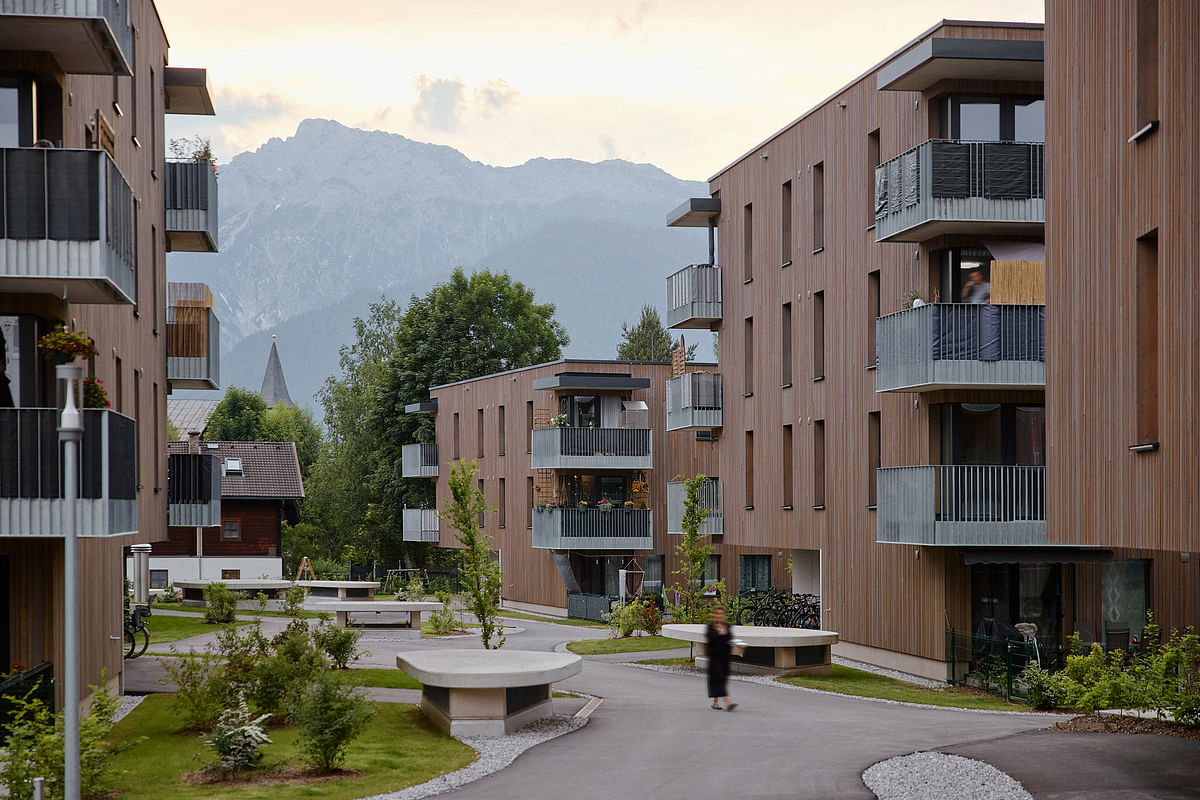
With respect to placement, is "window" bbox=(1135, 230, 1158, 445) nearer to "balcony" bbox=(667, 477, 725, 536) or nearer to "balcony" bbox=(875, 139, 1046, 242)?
"balcony" bbox=(875, 139, 1046, 242)

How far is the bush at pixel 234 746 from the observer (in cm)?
1516

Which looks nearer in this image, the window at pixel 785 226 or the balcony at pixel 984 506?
the balcony at pixel 984 506

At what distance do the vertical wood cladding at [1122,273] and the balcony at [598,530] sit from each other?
1255 inches

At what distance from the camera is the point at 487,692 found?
1862 cm

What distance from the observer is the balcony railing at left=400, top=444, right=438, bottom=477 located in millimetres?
62312

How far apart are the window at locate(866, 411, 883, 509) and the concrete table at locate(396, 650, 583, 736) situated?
36.0 feet

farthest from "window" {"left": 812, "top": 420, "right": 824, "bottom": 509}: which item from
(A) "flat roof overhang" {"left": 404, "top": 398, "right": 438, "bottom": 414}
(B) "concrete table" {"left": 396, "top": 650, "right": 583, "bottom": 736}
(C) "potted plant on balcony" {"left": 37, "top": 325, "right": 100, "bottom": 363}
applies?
(A) "flat roof overhang" {"left": 404, "top": 398, "right": 438, "bottom": 414}

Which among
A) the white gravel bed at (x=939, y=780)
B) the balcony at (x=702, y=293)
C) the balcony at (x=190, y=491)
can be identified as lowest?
the white gravel bed at (x=939, y=780)

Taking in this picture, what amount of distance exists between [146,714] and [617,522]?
28.6 m

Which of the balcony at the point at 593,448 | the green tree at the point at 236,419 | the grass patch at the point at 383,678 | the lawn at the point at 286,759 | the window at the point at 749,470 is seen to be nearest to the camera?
the lawn at the point at 286,759

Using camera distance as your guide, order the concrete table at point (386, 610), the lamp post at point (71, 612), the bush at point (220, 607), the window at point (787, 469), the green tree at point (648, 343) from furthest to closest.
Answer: the green tree at point (648, 343), the bush at point (220, 607), the concrete table at point (386, 610), the window at point (787, 469), the lamp post at point (71, 612)

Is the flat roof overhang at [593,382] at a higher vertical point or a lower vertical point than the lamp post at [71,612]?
higher

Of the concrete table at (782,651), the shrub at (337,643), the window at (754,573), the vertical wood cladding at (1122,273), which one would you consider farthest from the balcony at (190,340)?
the vertical wood cladding at (1122,273)

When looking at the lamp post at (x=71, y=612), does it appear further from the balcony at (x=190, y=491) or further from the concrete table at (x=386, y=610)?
the concrete table at (x=386, y=610)
